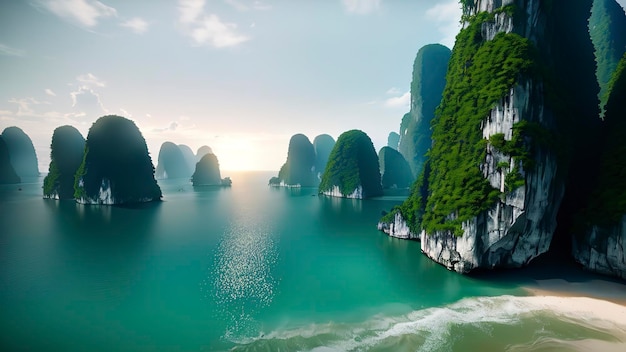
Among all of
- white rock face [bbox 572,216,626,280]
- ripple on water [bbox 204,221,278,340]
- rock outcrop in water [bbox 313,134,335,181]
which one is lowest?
ripple on water [bbox 204,221,278,340]

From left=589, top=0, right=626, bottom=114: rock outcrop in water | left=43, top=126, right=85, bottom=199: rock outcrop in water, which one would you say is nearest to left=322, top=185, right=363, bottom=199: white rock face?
left=589, top=0, right=626, bottom=114: rock outcrop in water

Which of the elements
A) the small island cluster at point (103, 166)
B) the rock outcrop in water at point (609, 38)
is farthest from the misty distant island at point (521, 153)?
the small island cluster at point (103, 166)

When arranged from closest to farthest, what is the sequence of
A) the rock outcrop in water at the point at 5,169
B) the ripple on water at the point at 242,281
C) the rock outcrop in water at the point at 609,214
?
the ripple on water at the point at 242,281
the rock outcrop in water at the point at 609,214
the rock outcrop in water at the point at 5,169

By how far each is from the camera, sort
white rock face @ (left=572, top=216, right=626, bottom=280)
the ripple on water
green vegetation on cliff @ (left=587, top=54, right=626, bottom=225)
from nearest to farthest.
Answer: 1. the ripple on water
2. white rock face @ (left=572, top=216, right=626, bottom=280)
3. green vegetation on cliff @ (left=587, top=54, right=626, bottom=225)

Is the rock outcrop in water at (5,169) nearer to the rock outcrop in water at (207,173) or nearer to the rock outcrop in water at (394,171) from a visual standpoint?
the rock outcrop in water at (207,173)

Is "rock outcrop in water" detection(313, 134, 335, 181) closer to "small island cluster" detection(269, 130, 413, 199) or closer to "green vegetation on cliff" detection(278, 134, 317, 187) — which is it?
"green vegetation on cliff" detection(278, 134, 317, 187)
